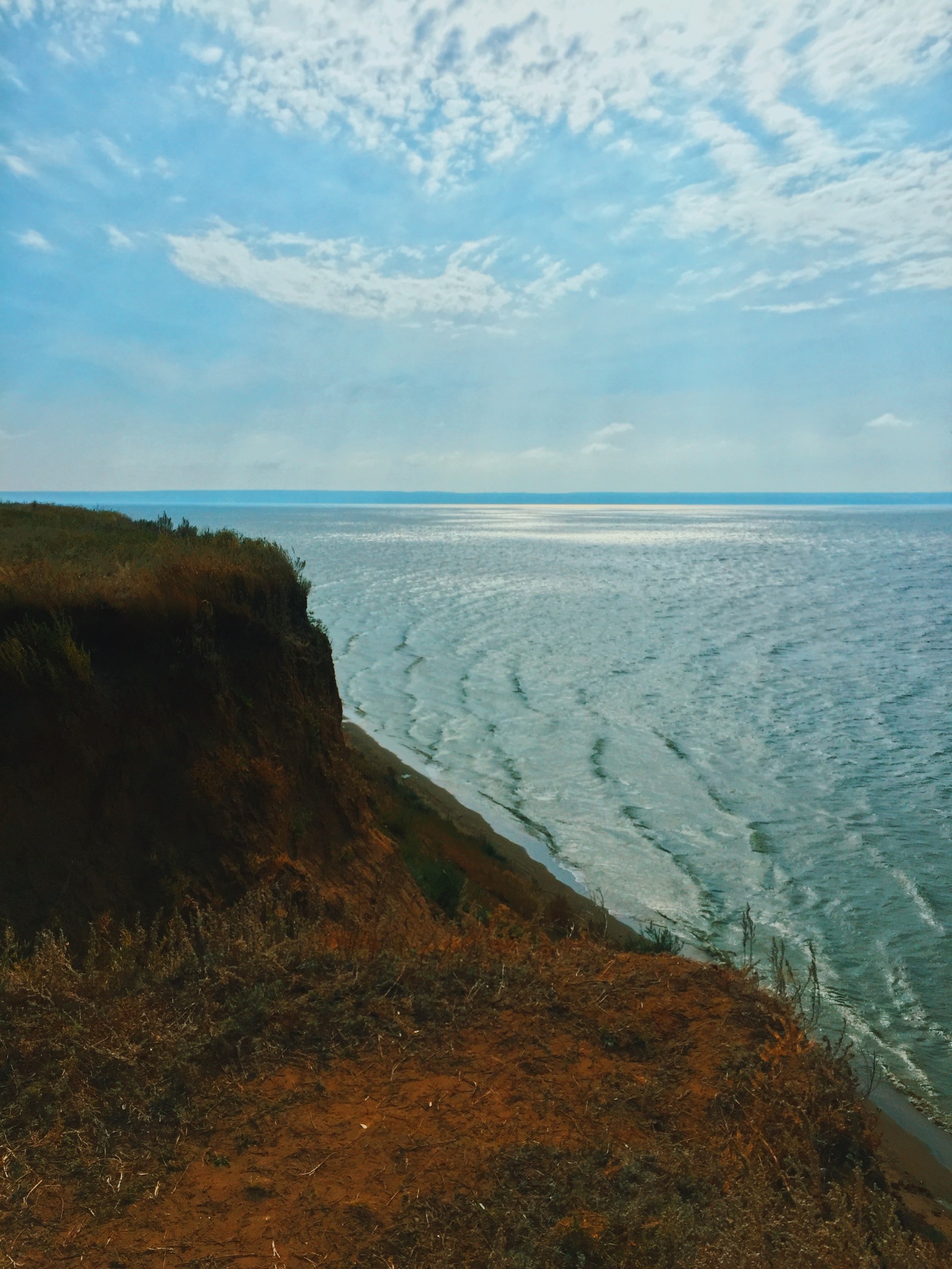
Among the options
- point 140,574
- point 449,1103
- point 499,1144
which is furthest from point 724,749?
point 499,1144

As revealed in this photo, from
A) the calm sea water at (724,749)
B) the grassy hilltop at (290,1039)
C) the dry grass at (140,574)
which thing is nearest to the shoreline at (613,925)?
the calm sea water at (724,749)

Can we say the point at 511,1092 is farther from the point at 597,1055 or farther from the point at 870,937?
the point at 870,937

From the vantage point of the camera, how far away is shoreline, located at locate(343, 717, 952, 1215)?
24.2 ft

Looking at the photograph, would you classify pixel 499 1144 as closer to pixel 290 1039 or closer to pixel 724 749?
pixel 290 1039

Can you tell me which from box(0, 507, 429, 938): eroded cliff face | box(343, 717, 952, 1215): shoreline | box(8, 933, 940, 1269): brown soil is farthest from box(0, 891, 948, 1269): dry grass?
box(343, 717, 952, 1215): shoreline

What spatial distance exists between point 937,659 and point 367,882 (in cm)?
2818

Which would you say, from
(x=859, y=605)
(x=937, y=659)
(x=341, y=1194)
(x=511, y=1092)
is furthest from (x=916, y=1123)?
(x=859, y=605)

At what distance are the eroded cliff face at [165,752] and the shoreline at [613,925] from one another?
3.51 m

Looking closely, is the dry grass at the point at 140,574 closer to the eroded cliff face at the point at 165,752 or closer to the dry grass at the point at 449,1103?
the eroded cliff face at the point at 165,752

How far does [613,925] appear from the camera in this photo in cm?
1211

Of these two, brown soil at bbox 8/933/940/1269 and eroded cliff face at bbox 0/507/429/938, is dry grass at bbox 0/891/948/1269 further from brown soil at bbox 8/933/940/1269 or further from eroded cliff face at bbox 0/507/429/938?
eroded cliff face at bbox 0/507/429/938

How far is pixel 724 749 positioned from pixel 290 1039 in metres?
16.8

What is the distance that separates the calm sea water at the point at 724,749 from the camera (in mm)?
12367

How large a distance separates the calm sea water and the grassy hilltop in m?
3.51
